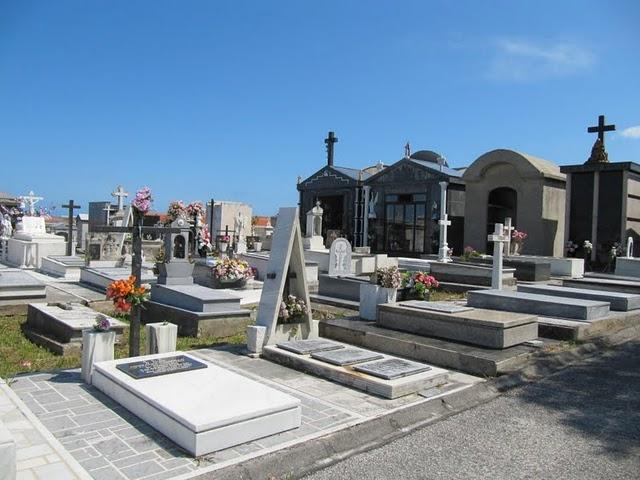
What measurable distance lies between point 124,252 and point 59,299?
5.64 m

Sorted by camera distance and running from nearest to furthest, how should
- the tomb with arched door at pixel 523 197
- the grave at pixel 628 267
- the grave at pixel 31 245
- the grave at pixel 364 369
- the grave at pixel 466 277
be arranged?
the grave at pixel 364 369
the grave at pixel 466 277
the grave at pixel 628 267
the grave at pixel 31 245
the tomb with arched door at pixel 523 197

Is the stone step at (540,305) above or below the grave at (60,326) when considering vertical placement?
above

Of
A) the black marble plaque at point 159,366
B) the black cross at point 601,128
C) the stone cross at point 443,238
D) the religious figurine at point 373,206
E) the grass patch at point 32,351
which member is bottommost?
the grass patch at point 32,351

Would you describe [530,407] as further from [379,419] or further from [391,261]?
[391,261]

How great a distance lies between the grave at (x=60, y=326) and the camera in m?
6.80

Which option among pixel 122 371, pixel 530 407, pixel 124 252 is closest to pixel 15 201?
pixel 124 252

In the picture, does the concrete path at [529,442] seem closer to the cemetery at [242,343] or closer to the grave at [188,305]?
the cemetery at [242,343]

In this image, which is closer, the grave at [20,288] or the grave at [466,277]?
the grave at [20,288]

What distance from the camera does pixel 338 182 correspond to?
28984 millimetres

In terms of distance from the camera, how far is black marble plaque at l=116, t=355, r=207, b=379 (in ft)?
15.5

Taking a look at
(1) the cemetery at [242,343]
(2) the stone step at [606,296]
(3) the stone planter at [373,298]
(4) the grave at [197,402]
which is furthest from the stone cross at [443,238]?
(4) the grave at [197,402]

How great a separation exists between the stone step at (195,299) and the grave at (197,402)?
10.4ft

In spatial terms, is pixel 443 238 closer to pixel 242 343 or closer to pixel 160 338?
pixel 242 343

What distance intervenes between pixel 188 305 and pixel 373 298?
3016 mm
